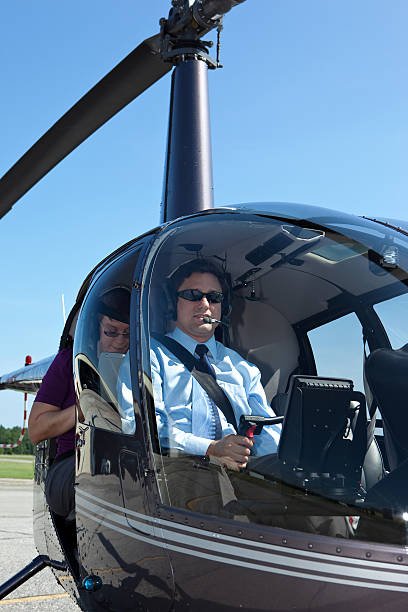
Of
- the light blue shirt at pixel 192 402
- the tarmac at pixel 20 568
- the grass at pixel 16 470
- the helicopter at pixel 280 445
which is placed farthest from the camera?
the grass at pixel 16 470

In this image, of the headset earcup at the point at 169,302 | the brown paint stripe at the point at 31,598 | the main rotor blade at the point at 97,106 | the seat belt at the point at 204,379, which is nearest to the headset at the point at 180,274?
the headset earcup at the point at 169,302

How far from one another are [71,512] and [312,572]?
1593 millimetres

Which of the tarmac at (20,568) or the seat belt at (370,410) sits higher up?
the seat belt at (370,410)

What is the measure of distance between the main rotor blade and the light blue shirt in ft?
15.0

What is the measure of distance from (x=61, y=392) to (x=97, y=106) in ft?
13.5

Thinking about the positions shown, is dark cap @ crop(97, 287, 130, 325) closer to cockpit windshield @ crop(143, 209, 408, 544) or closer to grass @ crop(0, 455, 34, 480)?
cockpit windshield @ crop(143, 209, 408, 544)

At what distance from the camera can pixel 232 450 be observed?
1971mm

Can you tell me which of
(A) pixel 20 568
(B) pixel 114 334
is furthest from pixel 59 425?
(A) pixel 20 568

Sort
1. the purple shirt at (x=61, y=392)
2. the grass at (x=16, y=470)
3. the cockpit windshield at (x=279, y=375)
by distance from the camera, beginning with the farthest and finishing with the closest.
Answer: the grass at (x=16, y=470)
the purple shirt at (x=61, y=392)
the cockpit windshield at (x=279, y=375)

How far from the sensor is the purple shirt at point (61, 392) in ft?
10.4

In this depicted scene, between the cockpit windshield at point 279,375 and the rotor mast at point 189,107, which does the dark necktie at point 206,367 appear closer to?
the cockpit windshield at point 279,375

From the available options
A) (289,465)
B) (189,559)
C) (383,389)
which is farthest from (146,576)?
(383,389)

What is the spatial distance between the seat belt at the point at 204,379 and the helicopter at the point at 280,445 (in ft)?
0.19

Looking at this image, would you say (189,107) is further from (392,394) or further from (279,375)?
(392,394)
